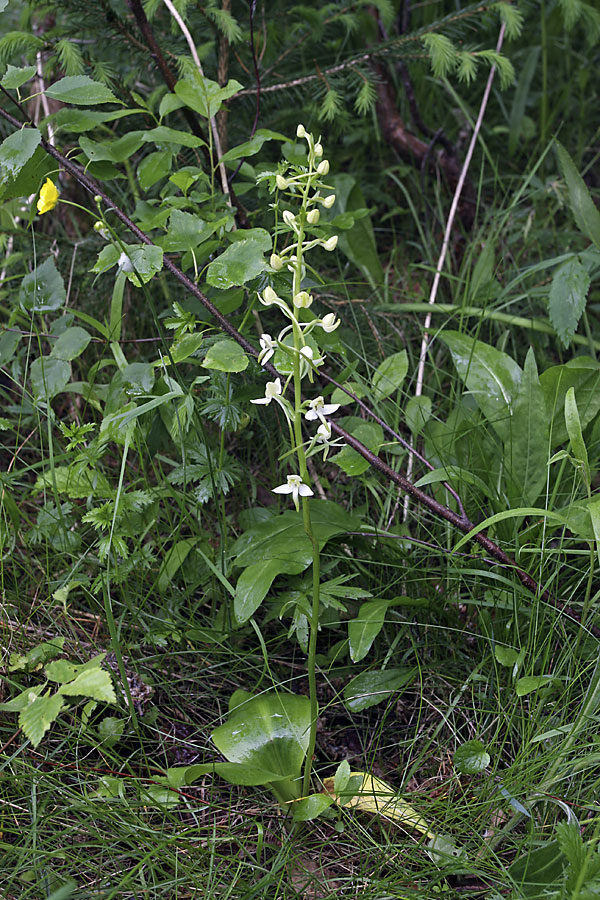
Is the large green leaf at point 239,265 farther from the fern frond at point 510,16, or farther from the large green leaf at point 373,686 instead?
the fern frond at point 510,16

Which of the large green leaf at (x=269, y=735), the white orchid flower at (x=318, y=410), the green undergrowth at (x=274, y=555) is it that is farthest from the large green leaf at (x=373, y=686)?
the white orchid flower at (x=318, y=410)

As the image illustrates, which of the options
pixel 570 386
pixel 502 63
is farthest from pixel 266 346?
pixel 502 63

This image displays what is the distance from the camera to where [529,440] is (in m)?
1.63

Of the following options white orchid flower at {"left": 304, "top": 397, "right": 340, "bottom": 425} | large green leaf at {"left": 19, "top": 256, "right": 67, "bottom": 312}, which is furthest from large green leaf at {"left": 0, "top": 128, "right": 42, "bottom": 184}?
white orchid flower at {"left": 304, "top": 397, "right": 340, "bottom": 425}

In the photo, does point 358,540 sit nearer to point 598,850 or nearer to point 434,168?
point 598,850

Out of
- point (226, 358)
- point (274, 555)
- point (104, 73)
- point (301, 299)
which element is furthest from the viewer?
point (104, 73)

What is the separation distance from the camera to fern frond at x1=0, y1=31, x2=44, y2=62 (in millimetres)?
1886

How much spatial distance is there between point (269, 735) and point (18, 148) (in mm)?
1210

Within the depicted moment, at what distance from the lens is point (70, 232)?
244cm

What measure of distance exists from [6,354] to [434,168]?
176cm

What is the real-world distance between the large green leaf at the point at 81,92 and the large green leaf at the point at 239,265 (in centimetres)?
36

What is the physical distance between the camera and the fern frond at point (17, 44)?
1886 millimetres

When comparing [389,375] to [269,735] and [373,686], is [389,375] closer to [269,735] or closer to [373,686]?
[373,686]

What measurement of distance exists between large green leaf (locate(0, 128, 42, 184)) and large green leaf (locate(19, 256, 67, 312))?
1.00 feet
